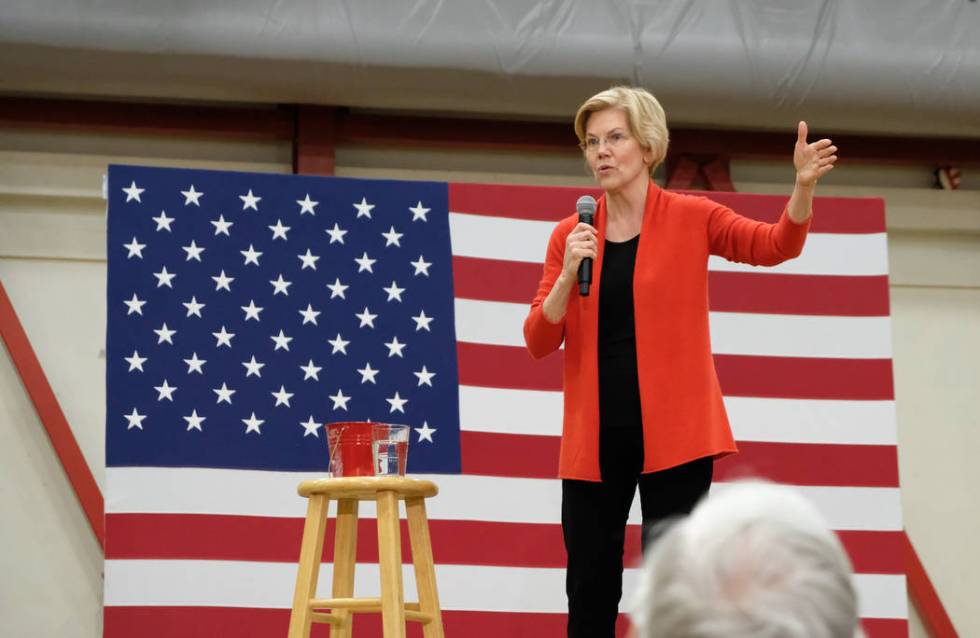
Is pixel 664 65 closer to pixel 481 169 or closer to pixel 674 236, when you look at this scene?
pixel 481 169

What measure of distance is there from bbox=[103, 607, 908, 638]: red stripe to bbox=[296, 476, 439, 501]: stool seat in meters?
1.00

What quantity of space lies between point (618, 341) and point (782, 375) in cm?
163

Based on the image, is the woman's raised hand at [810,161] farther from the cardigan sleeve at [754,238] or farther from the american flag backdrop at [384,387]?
the american flag backdrop at [384,387]

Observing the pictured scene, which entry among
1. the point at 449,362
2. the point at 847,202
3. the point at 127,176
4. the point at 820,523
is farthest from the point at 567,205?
the point at 820,523

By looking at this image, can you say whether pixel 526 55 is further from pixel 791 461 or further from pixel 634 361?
pixel 634 361

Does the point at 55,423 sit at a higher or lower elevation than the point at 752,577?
higher

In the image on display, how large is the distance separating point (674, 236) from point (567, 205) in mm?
1435

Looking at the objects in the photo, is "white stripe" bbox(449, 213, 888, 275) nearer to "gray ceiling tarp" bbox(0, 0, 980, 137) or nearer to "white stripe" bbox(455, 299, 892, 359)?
"white stripe" bbox(455, 299, 892, 359)

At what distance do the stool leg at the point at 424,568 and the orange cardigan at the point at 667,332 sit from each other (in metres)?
0.45

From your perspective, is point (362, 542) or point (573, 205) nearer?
point (362, 542)

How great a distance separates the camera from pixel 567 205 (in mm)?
3900

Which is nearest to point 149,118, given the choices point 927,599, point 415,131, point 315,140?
point 315,140

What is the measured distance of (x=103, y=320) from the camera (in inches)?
167

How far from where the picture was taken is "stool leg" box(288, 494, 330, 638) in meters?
2.54
